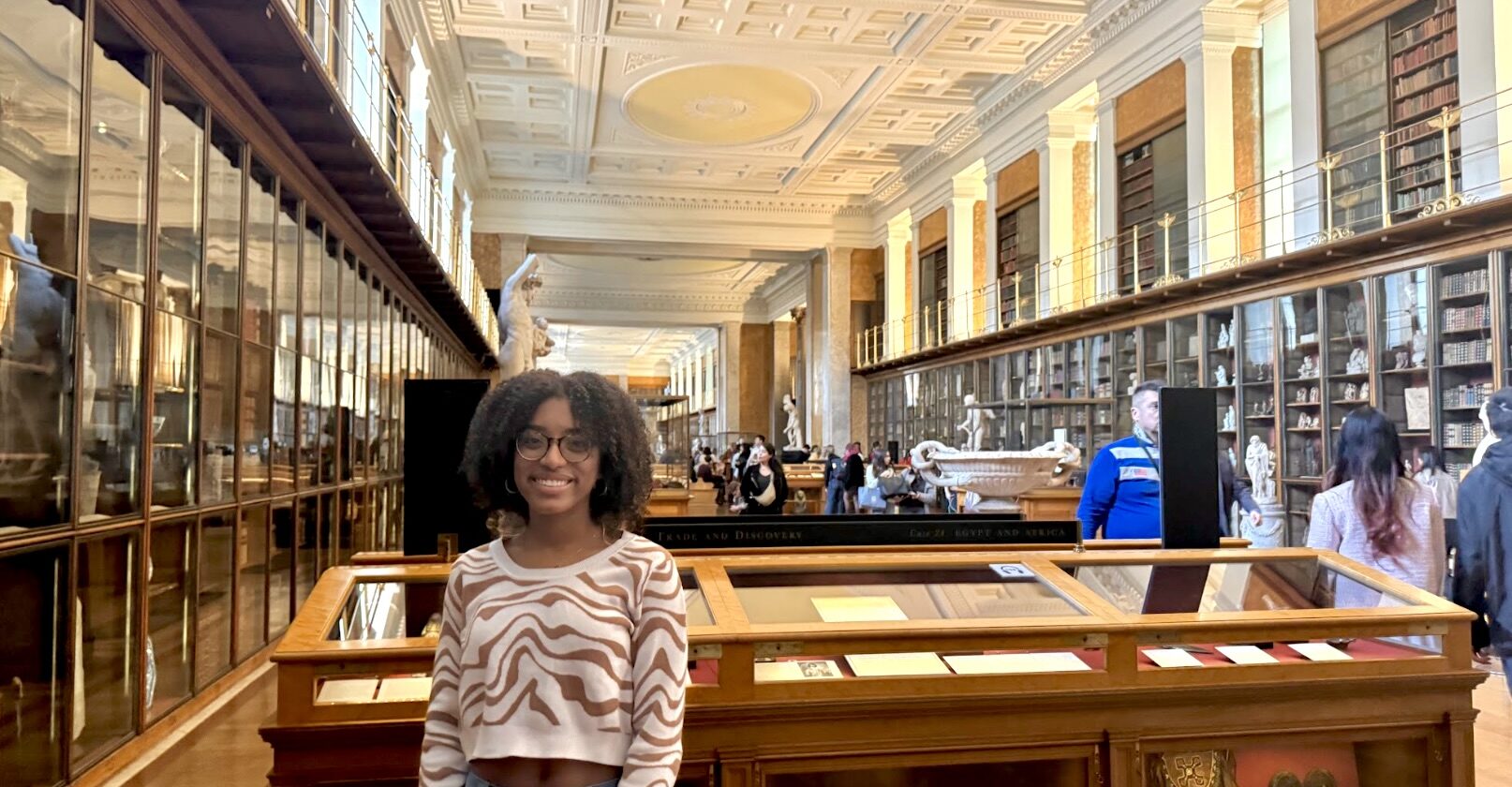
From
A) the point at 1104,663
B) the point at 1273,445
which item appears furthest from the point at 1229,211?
the point at 1104,663

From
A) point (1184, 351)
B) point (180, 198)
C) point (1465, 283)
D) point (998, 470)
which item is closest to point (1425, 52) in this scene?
point (1465, 283)

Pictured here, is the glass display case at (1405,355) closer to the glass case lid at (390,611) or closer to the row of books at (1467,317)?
the row of books at (1467,317)

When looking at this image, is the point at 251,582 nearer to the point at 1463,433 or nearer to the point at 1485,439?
the point at 1485,439

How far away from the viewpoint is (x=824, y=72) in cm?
1454

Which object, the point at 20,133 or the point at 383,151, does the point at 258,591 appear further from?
the point at 383,151

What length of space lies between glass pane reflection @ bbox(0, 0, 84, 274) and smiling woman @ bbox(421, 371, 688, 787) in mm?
2237

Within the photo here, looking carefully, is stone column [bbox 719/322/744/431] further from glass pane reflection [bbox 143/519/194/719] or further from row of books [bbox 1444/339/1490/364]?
glass pane reflection [bbox 143/519/194/719]

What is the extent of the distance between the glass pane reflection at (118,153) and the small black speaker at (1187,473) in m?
3.72

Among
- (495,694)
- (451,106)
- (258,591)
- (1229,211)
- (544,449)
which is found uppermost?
(451,106)

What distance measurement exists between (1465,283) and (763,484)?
6303 mm

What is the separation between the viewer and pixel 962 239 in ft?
59.0

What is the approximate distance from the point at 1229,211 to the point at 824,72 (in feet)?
21.0

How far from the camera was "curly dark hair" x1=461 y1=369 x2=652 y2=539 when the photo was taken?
156 centimetres

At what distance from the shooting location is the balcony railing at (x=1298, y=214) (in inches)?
289
